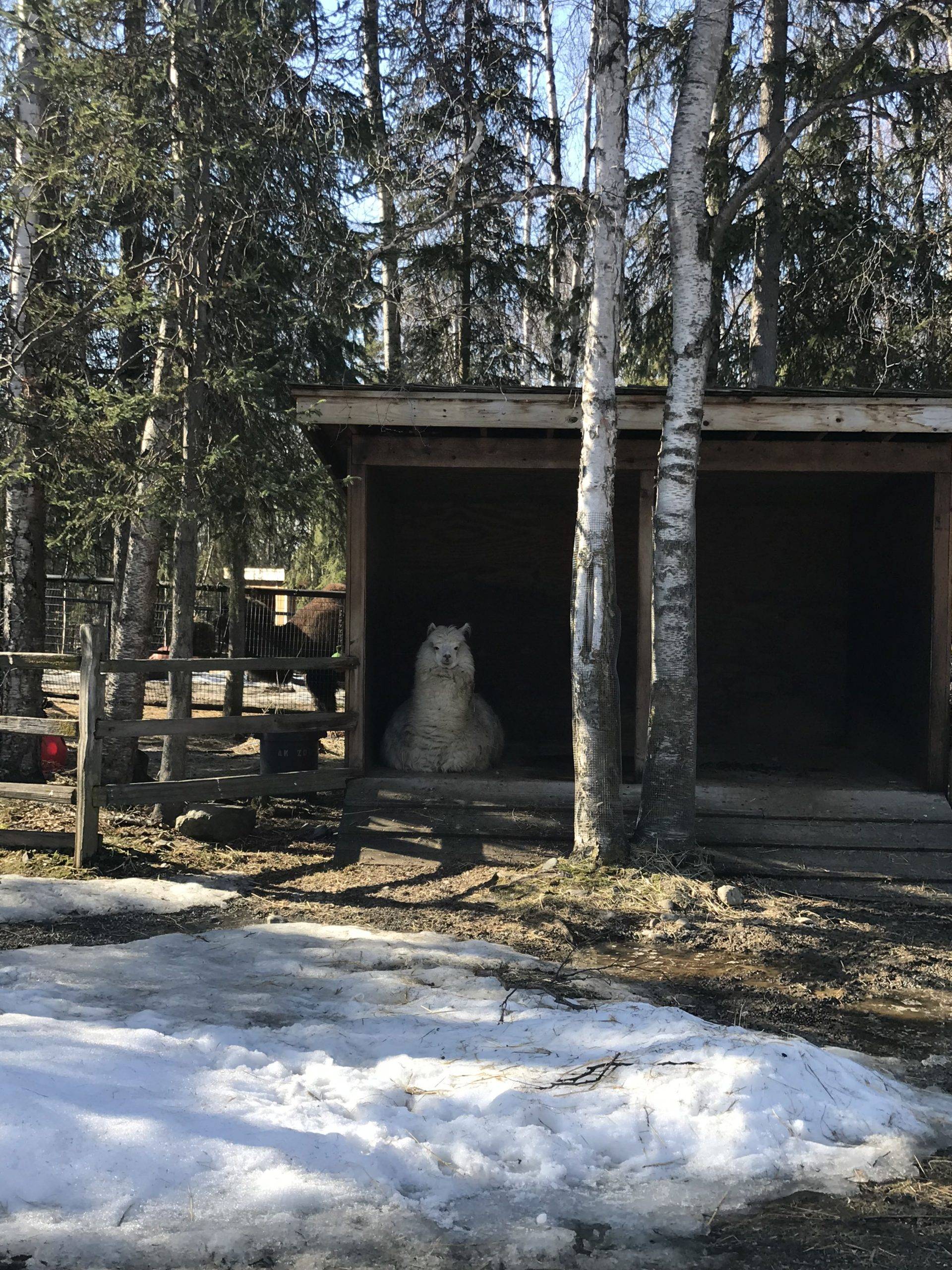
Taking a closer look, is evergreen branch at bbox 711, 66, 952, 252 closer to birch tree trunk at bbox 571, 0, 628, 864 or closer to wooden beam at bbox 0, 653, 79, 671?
birch tree trunk at bbox 571, 0, 628, 864

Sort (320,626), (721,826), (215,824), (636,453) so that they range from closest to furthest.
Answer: (721,826), (215,824), (636,453), (320,626)

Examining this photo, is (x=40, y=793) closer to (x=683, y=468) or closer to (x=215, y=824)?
(x=215, y=824)

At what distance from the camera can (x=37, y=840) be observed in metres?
6.95

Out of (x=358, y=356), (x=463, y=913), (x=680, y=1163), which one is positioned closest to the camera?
(x=680, y=1163)

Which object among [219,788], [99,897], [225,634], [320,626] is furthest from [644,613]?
[225,634]

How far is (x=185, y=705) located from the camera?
328 inches

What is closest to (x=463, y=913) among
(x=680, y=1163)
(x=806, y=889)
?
(x=806, y=889)

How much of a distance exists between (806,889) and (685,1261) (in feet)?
14.7

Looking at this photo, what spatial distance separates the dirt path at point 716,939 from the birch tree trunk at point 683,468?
699mm

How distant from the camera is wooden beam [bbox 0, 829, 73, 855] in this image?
6.91 m

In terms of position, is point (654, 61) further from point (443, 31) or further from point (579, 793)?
point (579, 793)

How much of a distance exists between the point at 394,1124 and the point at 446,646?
595cm

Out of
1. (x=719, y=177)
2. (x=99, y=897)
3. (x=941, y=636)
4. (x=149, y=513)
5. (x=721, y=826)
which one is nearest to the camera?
(x=99, y=897)

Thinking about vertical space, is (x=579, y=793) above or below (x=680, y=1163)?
above
